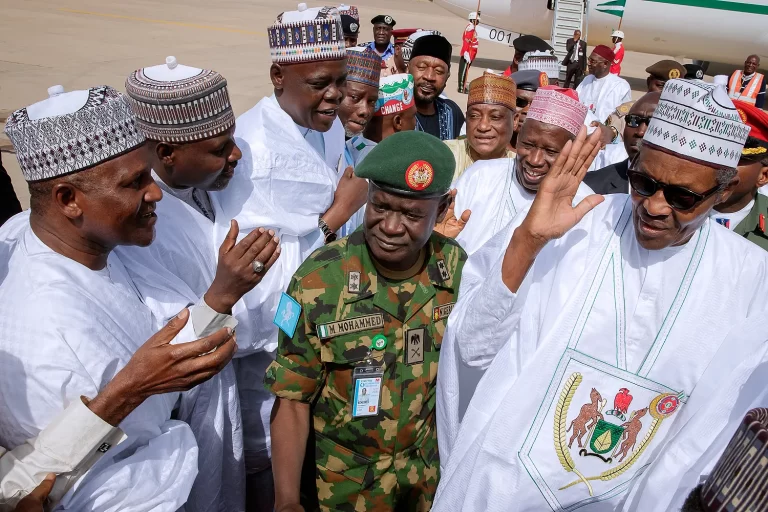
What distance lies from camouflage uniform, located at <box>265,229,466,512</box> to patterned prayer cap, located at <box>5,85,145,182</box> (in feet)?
2.64

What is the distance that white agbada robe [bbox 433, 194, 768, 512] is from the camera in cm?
219

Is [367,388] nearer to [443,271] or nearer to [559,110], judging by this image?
[443,271]

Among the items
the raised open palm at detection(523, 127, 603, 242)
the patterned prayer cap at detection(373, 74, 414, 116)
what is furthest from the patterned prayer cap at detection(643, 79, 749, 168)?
the patterned prayer cap at detection(373, 74, 414, 116)

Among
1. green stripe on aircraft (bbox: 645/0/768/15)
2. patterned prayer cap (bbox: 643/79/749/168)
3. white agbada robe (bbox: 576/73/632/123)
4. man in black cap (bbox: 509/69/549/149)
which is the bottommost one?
green stripe on aircraft (bbox: 645/0/768/15)

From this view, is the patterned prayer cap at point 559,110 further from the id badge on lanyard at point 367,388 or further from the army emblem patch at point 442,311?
the id badge on lanyard at point 367,388

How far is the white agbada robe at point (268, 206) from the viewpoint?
298 centimetres

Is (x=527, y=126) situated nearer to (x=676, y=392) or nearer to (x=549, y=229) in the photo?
(x=549, y=229)

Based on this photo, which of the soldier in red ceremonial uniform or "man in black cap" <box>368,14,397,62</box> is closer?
"man in black cap" <box>368,14,397,62</box>

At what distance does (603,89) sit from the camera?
10547mm

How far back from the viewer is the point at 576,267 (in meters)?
2.30

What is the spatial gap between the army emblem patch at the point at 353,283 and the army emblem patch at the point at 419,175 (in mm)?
403

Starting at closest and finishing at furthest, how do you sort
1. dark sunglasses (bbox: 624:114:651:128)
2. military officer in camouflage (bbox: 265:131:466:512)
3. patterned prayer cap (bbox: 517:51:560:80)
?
military officer in camouflage (bbox: 265:131:466:512) → dark sunglasses (bbox: 624:114:651:128) → patterned prayer cap (bbox: 517:51:560:80)

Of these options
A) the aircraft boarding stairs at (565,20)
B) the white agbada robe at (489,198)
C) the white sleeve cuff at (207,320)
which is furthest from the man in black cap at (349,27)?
the aircraft boarding stairs at (565,20)

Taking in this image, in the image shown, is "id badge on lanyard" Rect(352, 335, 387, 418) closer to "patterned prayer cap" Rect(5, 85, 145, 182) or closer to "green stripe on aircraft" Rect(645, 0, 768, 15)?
"patterned prayer cap" Rect(5, 85, 145, 182)
